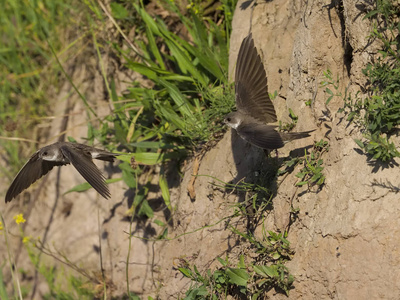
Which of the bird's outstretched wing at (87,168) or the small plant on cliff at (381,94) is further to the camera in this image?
the bird's outstretched wing at (87,168)

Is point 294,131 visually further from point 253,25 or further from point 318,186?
point 253,25

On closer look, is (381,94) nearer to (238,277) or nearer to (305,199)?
(305,199)

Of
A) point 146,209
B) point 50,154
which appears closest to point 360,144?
point 146,209

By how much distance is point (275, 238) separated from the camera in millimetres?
2781

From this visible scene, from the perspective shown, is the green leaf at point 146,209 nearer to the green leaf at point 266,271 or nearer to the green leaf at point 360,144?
the green leaf at point 266,271

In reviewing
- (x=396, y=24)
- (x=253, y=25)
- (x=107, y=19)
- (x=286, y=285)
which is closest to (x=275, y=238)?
(x=286, y=285)

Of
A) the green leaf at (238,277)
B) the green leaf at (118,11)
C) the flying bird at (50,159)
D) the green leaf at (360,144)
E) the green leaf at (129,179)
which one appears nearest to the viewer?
the green leaf at (360,144)

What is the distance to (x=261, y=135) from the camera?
9.03 feet

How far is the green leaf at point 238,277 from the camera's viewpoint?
2.77 m

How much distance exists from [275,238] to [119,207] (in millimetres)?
A: 1933

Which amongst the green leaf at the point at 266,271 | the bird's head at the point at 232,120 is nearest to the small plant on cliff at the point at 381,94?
the bird's head at the point at 232,120

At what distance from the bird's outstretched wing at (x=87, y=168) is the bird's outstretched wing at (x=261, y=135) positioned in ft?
2.91

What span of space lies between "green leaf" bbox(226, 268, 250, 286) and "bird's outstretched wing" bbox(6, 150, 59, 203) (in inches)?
65.7

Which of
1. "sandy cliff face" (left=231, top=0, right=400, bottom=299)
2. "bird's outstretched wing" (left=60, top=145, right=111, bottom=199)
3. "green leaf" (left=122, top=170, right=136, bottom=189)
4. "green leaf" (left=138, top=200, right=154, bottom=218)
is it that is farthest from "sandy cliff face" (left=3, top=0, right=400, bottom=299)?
"bird's outstretched wing" (left=60, top=145, right=111, bottom=199)
